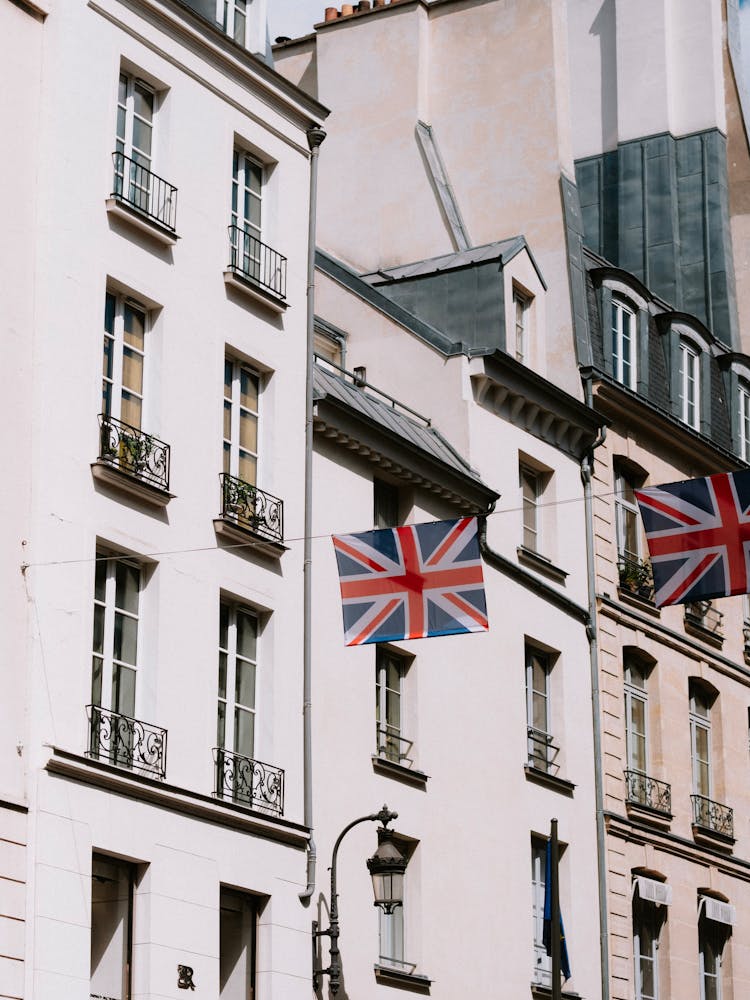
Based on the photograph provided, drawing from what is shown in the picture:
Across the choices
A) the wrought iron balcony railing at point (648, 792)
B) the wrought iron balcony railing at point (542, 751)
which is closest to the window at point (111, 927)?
the wrought iron balcony railing at point (542, 751)

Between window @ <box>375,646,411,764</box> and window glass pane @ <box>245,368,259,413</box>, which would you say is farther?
window @ <box>375,646,411,764</box>

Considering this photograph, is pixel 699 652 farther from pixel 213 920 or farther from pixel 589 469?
pixel 213 920

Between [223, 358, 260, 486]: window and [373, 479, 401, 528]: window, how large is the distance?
3892 mm

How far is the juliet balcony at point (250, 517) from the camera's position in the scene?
1054 inches

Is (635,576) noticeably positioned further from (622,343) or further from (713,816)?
(622,343)

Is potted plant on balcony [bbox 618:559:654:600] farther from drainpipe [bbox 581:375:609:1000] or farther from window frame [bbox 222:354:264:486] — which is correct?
window frame [bbox 222:354:264:486]

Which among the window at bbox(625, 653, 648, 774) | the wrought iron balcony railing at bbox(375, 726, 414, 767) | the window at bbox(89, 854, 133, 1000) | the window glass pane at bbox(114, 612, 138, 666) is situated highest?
the window at bbox(625, 653, 648, 774)

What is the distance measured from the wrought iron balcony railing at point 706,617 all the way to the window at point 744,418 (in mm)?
4402

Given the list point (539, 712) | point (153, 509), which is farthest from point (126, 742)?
point (539, 712)

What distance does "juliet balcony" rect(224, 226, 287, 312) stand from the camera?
27.9m

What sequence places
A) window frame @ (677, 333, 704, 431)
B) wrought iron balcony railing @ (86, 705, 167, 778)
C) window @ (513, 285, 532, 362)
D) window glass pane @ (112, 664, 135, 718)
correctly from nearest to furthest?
wrought iron balcony railing @ (86, 705, 167, 778) → window glass pane @ (112, 664, 135, 718) → window @ (513, 285, 532, 362) → window frame @ (677, 333, 704, 431)

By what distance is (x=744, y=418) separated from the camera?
44.2 metres

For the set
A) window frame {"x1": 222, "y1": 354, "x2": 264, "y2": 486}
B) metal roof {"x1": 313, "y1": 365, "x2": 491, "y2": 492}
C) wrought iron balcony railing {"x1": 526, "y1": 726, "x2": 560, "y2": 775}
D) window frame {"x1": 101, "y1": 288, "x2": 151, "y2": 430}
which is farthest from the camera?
wrought iron balcony railing {"x1": 526, "y1": 726, "x2": 560, "y2": 775}

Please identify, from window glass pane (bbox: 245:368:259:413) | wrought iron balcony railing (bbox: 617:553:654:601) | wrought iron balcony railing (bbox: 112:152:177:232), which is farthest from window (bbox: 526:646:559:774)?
wrought iron balcony railing (bbox: 112:152:177:232)
